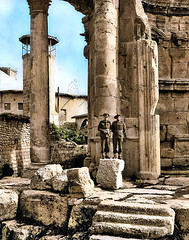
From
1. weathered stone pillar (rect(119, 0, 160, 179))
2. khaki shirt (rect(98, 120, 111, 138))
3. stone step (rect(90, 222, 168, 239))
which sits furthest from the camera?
weathered stone pillar (rect(119, 0, 160, 179))

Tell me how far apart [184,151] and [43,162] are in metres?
4.39

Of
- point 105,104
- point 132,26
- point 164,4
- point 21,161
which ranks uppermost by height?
point 164,4

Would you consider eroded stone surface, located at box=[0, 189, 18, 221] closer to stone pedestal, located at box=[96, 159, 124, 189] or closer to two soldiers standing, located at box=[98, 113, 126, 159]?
stone pedestal, located at box=[96, 159, 124, 189]

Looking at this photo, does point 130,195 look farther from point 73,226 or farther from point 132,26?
point 132,26

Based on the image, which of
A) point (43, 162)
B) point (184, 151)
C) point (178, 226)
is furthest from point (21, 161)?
point (178, 226)

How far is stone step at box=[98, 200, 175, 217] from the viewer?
158 inches

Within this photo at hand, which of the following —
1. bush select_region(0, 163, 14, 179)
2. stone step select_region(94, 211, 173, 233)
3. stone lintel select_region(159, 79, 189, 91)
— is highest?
stone lintel select_region(159, 79, 189, 91)

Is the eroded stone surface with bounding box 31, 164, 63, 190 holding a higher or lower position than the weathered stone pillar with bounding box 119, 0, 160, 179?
lower

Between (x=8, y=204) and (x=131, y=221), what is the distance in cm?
219

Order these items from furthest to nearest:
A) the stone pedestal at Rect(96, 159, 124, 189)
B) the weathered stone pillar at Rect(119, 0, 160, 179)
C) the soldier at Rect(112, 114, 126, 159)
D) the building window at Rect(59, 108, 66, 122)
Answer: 1. the building window at Rect(59, 108, 66, 122)
2. the weathered stone pillar at Rect(119, 0, 160, 179)
3. the soldier at Rect(112, 114, 126, 159)
4. the stone pedestal at Rect(96, 159, 124, 189)

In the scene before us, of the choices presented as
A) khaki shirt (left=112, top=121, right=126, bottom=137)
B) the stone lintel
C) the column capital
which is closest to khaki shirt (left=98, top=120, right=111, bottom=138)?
khaki shirt (left=112, top=121, right=126, bottom=137)

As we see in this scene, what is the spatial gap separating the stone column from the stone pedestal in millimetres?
3660

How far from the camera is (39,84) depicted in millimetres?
9203

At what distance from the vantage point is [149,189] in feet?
19.1
